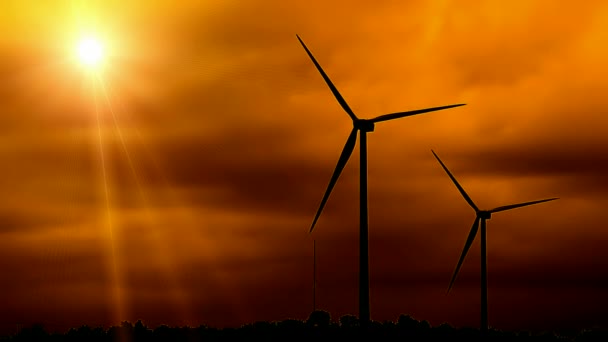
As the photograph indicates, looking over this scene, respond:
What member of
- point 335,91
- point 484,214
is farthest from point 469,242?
point 335,91

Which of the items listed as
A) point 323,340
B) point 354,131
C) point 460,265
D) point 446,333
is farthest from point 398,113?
point 446,333

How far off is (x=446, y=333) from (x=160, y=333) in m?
49.4

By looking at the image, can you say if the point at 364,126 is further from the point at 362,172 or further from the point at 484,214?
the point at 484,214

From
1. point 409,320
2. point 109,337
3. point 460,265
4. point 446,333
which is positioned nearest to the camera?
point 460,265

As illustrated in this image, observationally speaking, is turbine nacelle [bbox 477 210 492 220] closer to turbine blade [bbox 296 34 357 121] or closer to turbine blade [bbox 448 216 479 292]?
turbine blade [bbox 448 216 479 292]

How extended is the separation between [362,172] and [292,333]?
3190 inches

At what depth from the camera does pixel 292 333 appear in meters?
154

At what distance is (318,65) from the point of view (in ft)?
268

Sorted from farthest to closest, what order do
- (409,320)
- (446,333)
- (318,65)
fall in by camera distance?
(409,320) → (446,333) → (318,65)

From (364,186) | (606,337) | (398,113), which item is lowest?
(606,337)

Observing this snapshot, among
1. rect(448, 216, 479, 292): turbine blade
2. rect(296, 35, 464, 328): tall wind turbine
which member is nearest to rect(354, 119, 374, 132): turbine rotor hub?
rect(296, 35, 464, 328): tall wind turbine

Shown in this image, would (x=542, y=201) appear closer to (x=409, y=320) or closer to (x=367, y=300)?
(x=367, y=300)

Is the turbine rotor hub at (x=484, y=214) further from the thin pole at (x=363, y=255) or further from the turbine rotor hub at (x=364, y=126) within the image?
the thin pole at (x=363, y=255)

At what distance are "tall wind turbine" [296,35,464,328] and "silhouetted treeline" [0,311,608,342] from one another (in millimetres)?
65397
